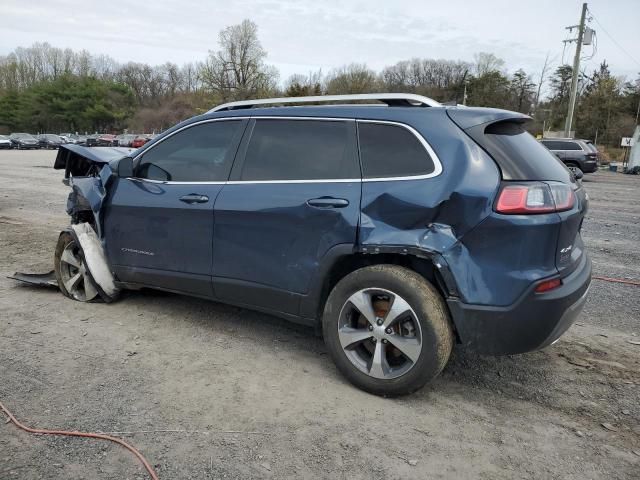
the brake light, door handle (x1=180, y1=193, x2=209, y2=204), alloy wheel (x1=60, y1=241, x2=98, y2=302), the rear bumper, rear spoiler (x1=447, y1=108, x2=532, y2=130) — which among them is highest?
rear spoiler (x1=447, y1=108, x2=532, y2=130)

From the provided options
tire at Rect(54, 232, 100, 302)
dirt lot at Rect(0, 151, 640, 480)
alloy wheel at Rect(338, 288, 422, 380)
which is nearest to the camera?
dirt lot at Rect(0, 151, 640, 480)

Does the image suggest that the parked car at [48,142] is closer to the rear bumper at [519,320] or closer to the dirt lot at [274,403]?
the dirt lot at [274,403]

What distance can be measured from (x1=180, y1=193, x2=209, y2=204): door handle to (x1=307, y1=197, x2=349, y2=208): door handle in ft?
3.05

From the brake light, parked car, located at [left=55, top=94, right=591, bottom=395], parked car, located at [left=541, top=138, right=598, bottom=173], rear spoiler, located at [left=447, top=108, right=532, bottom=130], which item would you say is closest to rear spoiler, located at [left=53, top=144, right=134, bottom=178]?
parked car, located at [left=55, top=94, right=591, bottom=395]

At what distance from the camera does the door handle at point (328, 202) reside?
3089mm

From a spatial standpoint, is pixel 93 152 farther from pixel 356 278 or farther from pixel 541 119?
pixel 541 119

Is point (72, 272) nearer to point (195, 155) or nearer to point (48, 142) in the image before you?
point (195, 155)

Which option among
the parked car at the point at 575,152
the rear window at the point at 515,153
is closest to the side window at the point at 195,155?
the rear window at the point at 515,153

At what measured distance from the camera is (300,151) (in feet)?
11.2

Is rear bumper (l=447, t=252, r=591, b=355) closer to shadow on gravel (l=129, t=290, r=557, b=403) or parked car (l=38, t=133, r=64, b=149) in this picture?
shadow on gravel (l=129, t=290, r=557, b=403)

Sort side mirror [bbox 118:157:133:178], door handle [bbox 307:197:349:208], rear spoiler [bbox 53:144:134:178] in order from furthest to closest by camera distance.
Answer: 1. rear spoiler [bbox 53:144:134:178]
2. side mirror [bbox 118:157:133:178]
3. door handle [bbox 307:197:349:208]

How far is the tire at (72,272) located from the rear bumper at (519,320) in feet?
11.1

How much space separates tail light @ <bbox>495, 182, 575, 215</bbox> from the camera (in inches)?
106

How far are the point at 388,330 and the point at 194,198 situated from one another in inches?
70.4
